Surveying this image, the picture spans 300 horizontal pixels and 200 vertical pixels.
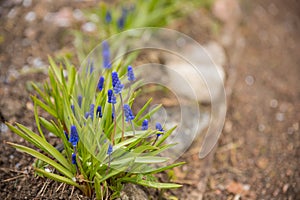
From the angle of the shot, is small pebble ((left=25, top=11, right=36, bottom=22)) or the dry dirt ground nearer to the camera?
the dry dirt ground

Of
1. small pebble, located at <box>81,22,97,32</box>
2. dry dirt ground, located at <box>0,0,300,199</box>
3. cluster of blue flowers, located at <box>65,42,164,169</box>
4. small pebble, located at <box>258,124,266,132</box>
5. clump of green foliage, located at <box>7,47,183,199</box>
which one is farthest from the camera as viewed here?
small pebble, located at <box>81,22,97,32</box>

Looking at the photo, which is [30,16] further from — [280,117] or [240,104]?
[280,117]

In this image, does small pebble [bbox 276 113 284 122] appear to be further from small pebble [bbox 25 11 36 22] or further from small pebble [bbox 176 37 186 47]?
small pebble [bbox 25 11 36 22]

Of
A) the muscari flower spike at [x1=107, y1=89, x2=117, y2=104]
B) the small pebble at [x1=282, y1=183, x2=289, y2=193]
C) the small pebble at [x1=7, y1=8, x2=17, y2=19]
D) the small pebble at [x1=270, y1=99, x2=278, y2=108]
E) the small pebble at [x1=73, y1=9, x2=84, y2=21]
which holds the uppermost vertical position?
the muscari flower spike at [x1=107, y1=89, x2=117, y2=104]

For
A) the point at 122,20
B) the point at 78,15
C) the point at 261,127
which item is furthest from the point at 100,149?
the point at 78,15

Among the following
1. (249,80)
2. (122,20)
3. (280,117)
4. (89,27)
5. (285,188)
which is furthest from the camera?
(249,80)

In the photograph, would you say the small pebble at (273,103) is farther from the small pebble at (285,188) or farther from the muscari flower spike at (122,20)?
the muscari flower spike at (122,20)

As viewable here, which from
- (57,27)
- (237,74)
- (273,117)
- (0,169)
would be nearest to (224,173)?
(273,117)

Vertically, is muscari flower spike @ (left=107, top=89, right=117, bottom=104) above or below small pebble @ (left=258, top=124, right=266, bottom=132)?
above

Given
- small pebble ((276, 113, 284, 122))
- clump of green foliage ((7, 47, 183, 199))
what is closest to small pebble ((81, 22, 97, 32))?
clump of green foliage ((7, 47, 183, 199))
